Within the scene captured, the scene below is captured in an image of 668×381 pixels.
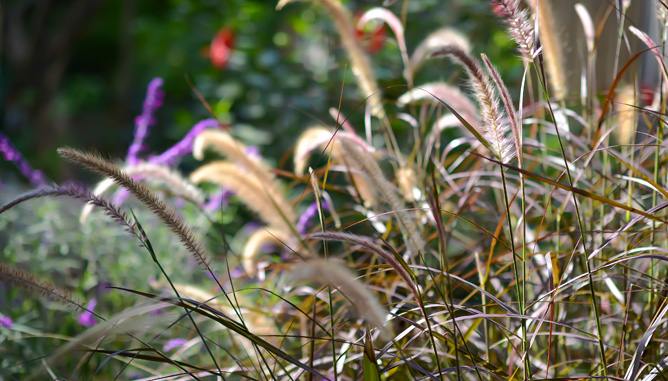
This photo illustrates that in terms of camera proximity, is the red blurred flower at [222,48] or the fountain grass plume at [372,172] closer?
the fountain grass plume at [372,172]

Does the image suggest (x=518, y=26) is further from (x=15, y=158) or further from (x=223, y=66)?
(x=223, y=66)

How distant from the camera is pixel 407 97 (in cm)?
94

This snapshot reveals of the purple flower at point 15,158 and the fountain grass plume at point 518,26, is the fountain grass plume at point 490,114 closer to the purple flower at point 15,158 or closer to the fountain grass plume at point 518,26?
the fountain grass plume at point 518,26

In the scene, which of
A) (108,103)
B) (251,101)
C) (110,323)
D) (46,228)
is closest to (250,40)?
(251,101)

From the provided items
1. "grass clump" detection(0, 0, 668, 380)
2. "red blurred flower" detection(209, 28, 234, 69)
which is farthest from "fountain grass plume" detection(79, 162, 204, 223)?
"red blurred flower" detection(209, 28, 234, 69)

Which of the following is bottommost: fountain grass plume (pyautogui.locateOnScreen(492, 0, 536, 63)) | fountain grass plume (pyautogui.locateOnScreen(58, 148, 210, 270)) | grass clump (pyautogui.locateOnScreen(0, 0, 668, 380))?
grass clump (pyautogui.locateOnScreen(0, 0, 668, 380))

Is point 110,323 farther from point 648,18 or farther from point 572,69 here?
point 572,69

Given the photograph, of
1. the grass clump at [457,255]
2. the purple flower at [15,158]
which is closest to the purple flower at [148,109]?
the purple flower at [15,158]

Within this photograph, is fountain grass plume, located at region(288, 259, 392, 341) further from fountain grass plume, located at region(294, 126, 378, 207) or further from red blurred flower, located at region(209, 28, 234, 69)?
red blurred flower, located at region(209, 28, 234, 69)

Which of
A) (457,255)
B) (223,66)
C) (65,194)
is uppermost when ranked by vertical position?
(65,194)

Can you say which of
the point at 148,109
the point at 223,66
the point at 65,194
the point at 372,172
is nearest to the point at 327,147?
→ the point at 372,172

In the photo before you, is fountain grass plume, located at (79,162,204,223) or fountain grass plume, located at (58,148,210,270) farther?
fountain grass plume, located at (79,162,204,223)

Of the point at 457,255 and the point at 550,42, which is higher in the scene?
the point at 550,42

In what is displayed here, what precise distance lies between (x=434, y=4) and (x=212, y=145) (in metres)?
1.48
